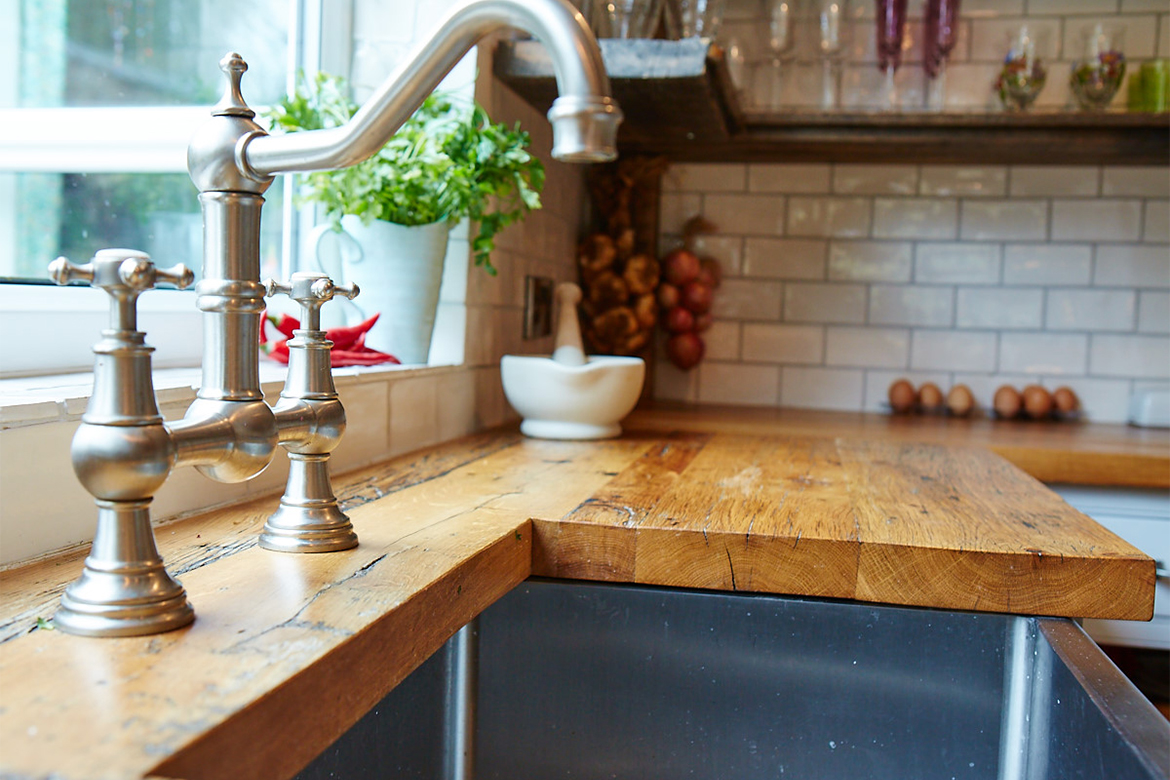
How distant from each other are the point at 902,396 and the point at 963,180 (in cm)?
48

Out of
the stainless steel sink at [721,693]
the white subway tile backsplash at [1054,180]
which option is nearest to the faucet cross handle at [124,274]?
the stainless steel sink at [721,693]

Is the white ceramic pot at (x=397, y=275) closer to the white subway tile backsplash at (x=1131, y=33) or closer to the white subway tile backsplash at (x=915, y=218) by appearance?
the white subway tile backsplash at (x=915, y=218)

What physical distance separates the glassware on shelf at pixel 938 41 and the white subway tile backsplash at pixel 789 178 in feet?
0.88

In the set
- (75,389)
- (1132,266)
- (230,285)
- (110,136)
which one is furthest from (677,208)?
(230,285)

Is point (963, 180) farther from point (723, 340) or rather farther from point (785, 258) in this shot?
point (723, 340)

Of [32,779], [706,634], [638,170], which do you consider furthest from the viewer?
[638,170]

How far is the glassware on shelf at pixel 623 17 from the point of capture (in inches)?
65.5

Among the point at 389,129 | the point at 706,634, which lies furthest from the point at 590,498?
the point at 389,129

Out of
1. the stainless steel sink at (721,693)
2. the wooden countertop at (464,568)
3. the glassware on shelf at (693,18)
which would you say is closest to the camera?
the wooden countertop at (464,568)

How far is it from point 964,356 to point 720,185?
0.65 metres

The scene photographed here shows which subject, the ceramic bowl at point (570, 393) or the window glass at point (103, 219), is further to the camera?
the ceramic bowl at point (570, 393)

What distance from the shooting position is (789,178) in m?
2.28

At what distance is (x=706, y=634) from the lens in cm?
96

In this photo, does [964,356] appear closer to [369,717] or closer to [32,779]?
[369,717]
